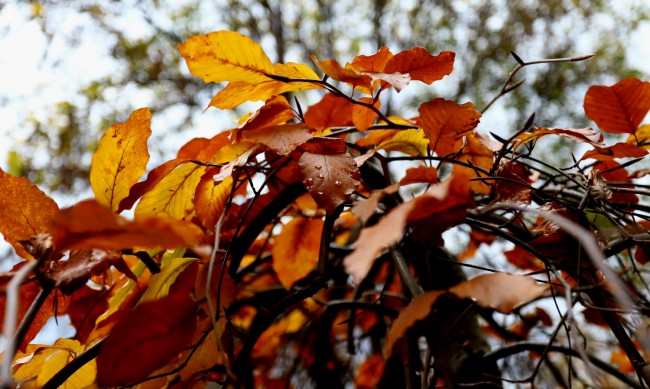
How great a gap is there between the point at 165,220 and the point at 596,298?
0.40 meters

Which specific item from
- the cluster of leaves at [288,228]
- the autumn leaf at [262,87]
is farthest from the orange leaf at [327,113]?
the autumn leaf at [262,87]

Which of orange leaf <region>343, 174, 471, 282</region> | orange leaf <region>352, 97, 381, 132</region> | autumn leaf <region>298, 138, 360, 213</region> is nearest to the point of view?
orange leaf <region>343, 174, 471, 282</region>

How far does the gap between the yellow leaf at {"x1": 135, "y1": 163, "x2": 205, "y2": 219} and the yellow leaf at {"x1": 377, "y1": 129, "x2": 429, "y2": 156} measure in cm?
19

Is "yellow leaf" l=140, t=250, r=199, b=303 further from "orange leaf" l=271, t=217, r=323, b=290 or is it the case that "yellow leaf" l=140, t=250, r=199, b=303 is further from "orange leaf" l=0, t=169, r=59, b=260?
"orange leaf" l=271, t=217, r=323, b=290

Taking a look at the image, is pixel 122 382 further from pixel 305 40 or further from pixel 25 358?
pixel 305 40

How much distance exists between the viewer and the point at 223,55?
41 cm

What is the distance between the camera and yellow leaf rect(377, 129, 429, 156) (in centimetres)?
52

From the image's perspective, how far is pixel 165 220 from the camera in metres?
0.30

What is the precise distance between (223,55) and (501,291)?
28 centimetres

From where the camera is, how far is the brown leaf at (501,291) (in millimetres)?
276

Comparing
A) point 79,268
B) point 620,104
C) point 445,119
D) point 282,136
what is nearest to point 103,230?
point 79,268

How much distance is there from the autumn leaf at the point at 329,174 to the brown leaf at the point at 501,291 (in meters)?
0.11

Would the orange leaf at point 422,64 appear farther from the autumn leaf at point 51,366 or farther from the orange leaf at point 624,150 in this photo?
the autumn leaf at point 51,366

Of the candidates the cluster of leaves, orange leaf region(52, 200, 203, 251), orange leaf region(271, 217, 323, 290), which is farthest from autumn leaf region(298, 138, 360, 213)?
orange leaf region(271, 217, 323, 290)
